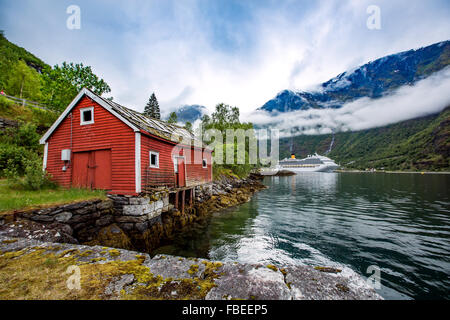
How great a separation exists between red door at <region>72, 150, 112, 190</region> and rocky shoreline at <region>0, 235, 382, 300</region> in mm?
8750

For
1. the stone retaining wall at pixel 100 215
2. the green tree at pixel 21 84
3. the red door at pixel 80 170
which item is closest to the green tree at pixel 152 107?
the green tree at pixel 21 84

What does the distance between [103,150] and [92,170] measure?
1.52m

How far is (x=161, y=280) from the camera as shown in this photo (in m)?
2.61

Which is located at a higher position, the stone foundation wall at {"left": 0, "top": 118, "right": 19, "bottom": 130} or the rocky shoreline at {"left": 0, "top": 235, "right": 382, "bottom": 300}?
the stone foundation wall at {"left": 0, "top": 118, "right": 19, "bottom": 130}

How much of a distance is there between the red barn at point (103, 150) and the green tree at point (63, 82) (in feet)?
52.9

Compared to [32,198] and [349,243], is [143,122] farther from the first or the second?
[349,243]

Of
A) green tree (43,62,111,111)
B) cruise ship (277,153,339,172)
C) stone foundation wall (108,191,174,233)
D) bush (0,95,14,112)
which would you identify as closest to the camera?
stone foundation wall (108,191,174,233)

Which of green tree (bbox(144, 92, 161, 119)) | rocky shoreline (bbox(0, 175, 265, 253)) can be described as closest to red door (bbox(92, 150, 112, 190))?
rocky shoreline (bbox(0, 175, 265, 253))

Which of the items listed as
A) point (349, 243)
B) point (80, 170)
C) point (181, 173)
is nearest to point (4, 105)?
point (80, 170)

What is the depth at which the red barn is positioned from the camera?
10.9 m

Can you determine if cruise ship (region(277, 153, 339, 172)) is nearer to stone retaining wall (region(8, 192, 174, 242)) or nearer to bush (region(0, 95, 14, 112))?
stone retaining wall (region(8, 192, 174, 242))

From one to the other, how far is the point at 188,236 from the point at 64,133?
432 inches

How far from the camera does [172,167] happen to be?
1454 centimetres
